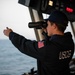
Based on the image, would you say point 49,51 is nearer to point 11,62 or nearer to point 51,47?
point 51,47

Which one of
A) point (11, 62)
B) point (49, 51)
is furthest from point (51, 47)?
point (11, 62)

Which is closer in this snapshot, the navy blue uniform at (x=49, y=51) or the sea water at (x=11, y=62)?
the navy blue uniform at (x=49, y=51)

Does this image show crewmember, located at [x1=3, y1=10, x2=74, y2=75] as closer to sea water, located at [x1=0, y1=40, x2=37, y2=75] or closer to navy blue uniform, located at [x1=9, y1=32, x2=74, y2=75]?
navy blue uniform, located at [x1=9, y1=32, x2=74, y2=75]

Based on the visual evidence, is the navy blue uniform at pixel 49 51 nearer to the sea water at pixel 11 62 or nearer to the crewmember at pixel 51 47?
the crewmember at pixel 51 47

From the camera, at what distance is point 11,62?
14.3 feet

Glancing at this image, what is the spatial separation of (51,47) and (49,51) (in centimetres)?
4

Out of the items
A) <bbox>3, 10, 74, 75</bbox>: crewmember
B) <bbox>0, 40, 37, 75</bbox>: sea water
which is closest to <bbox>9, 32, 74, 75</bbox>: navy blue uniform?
<bbox>3, 10, 74, 75</bbox>: crewmember

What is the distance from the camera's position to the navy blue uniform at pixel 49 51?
1981 millimetres

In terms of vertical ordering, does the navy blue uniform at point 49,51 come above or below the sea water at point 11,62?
above

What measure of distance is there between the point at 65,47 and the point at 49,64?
0.20 metres

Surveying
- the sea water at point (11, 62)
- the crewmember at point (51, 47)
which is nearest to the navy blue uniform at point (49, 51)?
the crewmember at point (51, 47)

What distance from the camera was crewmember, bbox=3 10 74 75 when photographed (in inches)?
78.1

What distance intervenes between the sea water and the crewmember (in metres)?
2.13

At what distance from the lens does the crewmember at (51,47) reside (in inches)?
78.1
